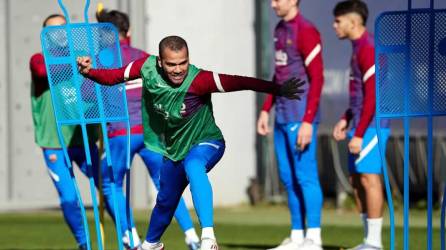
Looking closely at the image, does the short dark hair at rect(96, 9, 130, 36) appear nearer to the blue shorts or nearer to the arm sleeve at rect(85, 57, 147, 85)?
the arm sleeve at rect(85, 57, 147, 85)

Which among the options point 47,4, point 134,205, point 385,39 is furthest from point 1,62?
point 385,39

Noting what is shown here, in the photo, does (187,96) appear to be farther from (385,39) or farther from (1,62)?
(1,62)

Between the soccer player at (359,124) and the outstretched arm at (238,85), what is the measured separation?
262 centimetres

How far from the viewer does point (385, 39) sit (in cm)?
891

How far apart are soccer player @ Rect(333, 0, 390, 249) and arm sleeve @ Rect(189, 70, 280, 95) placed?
261cm

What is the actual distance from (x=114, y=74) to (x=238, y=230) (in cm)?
605

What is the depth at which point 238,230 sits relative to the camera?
50.5ft

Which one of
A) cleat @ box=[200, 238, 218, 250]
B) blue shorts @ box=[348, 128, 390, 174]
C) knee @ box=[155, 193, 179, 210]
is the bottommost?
cleat @ box=[200, 238, 218, 250]

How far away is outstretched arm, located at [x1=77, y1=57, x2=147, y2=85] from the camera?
9555mm

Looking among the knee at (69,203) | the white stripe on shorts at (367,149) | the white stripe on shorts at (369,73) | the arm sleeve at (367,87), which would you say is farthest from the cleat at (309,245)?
the knee at (69,203)

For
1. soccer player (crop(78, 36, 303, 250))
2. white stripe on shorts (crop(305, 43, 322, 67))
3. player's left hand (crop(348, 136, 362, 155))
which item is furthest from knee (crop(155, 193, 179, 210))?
white stripe on shorts (crop(305, 43, 322, 67))

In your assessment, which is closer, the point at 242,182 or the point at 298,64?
the point at 298,64

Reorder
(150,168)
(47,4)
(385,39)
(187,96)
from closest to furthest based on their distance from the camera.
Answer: (385,39) → (187,96) → (150,168) → (47,4)

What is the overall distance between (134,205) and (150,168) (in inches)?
276
